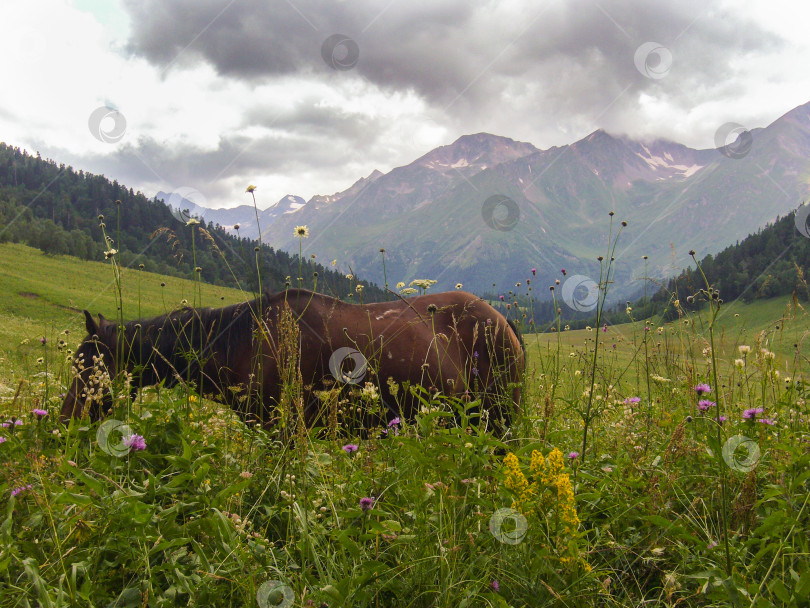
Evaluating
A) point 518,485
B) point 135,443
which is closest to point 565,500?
point 518,485

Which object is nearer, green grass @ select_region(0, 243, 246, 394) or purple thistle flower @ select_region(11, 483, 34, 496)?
purple thistle flower @ select_region(11, 483, 34, 496)

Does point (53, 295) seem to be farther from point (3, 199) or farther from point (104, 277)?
Answer: point (3, 199)

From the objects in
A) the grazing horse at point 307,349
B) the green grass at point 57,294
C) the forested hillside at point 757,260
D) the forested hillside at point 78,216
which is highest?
the forested hillside at point 78,216

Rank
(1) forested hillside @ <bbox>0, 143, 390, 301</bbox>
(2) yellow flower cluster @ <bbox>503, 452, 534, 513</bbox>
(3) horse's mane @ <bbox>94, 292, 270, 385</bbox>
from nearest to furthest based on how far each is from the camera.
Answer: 1. (2) yellow flower cluster @ <bbox>503, 452, 534, 513</bbox>
2. (3) horse's mane @ <bbox>94, 292, 270, 385</bbox>
3. (1) forested hillside @ <bbox>0, 143, 390, 301</bbox>

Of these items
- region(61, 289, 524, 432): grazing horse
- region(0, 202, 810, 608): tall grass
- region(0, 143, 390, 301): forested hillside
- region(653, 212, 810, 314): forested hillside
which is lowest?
region(0, 202, 810, 608): tall grass

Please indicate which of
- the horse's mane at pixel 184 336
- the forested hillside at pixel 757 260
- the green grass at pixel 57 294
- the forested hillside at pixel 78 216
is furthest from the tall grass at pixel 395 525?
the forested hillside at pixel 757 260

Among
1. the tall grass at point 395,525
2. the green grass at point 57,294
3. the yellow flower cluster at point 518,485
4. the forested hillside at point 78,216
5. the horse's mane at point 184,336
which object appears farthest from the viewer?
the forested hillside at point 78,216

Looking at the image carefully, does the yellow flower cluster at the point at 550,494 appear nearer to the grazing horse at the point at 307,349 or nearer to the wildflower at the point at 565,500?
the wildflower at the point at 565,500

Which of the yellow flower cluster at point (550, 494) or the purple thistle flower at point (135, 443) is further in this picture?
the purple thistle flower at point (135, 443)

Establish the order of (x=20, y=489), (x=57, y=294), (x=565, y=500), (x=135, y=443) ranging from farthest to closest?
(x=57, y=294)
(x=135, y=443)
(x=20, y=489)
(x=565, y=500)

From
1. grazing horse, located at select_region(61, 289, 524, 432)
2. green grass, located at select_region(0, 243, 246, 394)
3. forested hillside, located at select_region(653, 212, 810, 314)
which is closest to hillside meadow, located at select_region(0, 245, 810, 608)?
grazing horse, located at select_region(61, 289, 524, 432)

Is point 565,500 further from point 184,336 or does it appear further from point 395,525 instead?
point 184,336

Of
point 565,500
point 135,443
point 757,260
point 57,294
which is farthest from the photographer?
point 757,260

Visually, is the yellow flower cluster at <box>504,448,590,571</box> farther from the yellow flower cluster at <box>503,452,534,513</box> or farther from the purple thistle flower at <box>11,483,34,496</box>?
the purple thistle flower at <box>11,483,34,496</box>
